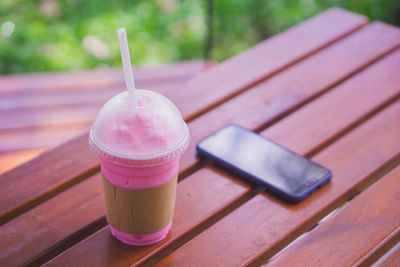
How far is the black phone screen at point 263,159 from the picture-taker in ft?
3.38

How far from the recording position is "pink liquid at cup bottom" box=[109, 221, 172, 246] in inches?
35.3

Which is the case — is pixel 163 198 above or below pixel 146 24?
above

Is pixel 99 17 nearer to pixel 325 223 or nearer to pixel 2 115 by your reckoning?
pixel 2 115

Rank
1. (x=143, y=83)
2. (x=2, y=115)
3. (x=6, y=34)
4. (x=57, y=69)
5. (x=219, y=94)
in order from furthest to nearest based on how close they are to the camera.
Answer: (x=6, y=34) → (x=57, y=69) → (x=143, y=83) → (x=2, y=115) → (x=219, y=94)

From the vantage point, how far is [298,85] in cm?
137

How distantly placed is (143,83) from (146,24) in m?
0.89

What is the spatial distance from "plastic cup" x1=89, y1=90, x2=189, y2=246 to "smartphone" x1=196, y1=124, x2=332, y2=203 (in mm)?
223

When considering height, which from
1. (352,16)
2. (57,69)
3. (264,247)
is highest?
(352,16)

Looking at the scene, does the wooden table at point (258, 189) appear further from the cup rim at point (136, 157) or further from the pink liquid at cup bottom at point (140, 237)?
the cup rim at point (136, 157)

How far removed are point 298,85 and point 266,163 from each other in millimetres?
372

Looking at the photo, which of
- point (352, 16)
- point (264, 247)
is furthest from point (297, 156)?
point (352, 16)

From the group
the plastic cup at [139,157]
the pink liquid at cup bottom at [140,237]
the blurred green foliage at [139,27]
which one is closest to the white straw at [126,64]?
the plastic cup at [139,157]

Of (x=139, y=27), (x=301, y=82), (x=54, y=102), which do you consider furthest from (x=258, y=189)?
(x=139, y=27)

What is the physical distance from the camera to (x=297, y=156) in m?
1.10
